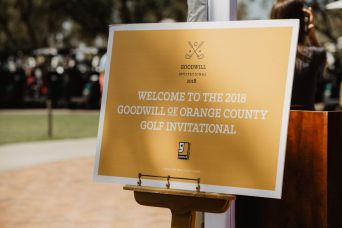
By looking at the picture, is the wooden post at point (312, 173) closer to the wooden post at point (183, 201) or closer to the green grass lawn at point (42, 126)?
the wooden post at point (183, 201)

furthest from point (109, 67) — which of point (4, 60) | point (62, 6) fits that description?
point (62, 6)

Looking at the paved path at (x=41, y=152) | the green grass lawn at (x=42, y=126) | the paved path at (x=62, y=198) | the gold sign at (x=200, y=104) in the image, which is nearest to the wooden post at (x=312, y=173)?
the gold sign at (x=200, y=104)

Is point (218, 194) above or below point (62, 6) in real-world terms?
below

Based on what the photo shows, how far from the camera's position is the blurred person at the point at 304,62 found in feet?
14.6

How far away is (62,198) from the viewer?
7.43 meters

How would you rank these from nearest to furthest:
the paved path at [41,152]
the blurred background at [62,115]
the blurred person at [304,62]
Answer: the blurred person at [304,62] → the blurred background at [62,115] → the paved path at [41,152]

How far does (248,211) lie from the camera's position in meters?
4.02

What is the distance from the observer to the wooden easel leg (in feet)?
11.8

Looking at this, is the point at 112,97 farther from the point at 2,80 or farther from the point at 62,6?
the point at 62,6

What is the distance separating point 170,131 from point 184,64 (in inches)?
14.3

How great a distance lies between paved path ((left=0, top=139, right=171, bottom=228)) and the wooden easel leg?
255 centimetres

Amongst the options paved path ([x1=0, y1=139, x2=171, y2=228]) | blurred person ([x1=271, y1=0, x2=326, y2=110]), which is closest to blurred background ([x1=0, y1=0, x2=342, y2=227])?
paved path ([x1=0, y1=139, x2=171, y2=228])

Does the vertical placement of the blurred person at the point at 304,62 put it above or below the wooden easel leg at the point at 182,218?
above

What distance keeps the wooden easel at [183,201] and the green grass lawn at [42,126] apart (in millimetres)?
9728
